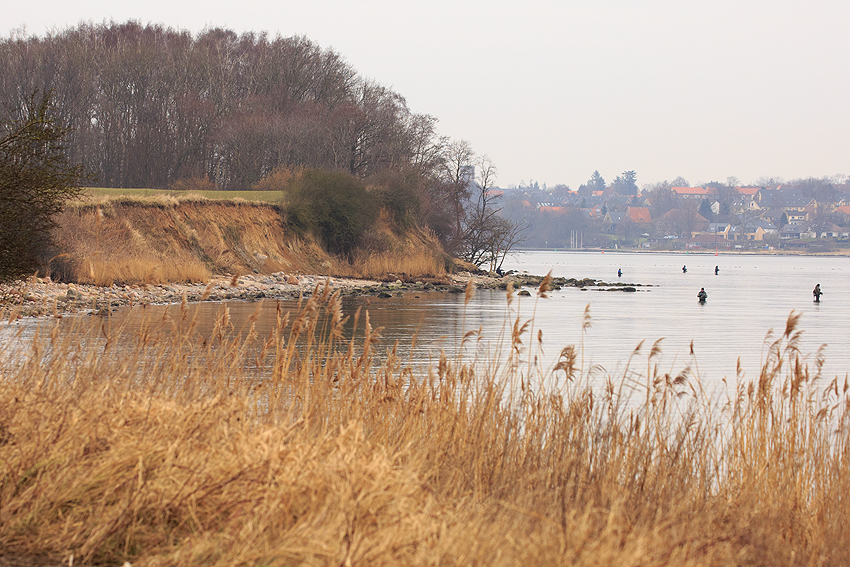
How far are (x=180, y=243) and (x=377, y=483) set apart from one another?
3843 centimetres

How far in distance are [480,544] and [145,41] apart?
65735mm

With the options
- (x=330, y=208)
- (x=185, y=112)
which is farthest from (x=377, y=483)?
(x=185, y=112)

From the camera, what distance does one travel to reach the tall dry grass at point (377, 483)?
4141mm

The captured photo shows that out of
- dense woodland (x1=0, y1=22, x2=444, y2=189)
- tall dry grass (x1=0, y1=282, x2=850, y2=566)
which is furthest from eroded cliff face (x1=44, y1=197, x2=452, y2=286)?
tall dry grass (x1=0, y1=282, x2=850, y2=566)

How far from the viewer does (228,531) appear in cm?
429

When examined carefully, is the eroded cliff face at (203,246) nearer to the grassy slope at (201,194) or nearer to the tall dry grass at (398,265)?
the tall dry grass at (398,265)

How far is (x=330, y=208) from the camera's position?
49.8m

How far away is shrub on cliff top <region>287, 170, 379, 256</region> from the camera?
49562mm

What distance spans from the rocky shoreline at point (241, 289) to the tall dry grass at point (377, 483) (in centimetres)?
1161

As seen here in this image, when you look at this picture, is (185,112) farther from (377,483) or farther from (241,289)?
(377,483)

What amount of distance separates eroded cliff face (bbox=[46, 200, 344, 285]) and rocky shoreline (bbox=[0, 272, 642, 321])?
104 centimetres

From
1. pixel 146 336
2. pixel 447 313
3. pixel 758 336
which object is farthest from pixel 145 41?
pixel 146 336

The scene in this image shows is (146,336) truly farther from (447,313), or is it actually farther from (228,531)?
(447,313)

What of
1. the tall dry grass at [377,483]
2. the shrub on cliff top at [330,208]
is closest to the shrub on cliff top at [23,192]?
the tall dry grass at [377,483]
